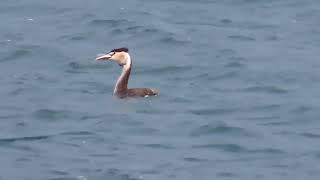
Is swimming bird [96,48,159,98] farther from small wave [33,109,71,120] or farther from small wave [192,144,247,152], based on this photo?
small wave [192,144,247,152]

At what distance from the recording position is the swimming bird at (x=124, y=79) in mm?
24719

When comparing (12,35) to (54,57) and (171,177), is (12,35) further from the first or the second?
(171,177)

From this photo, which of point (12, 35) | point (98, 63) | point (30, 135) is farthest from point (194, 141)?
point (12, 35)

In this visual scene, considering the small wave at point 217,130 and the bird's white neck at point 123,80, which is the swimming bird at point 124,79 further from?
the small wave at point 217,130

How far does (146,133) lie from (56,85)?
368cm

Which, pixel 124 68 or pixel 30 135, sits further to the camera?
pixel 124 68

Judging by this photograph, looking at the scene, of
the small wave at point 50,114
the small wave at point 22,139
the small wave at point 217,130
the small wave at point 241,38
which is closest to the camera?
the small wave at point 22,139

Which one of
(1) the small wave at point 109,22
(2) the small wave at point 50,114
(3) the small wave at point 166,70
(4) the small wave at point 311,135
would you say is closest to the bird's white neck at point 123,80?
(3) the small wave at point 166,70

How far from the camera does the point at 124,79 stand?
82.3ft

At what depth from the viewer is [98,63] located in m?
27.6

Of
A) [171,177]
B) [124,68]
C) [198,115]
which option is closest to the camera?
[171,177]

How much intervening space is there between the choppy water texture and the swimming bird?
23cm

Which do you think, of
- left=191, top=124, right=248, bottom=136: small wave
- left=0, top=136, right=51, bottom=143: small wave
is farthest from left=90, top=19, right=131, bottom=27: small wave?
left=0, top=136, right=51, bottom=143: small wave

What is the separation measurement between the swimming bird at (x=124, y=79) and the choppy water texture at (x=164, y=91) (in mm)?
232
